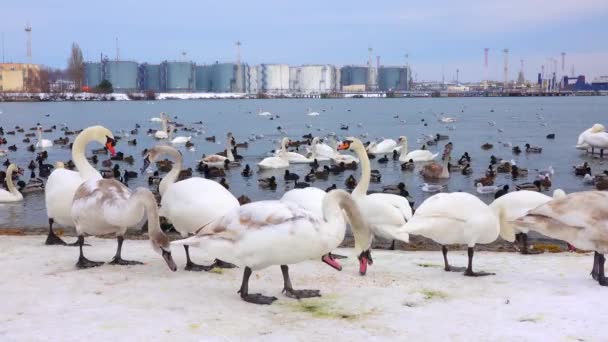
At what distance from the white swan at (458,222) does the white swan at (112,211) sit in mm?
2790

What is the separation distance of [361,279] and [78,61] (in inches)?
7859

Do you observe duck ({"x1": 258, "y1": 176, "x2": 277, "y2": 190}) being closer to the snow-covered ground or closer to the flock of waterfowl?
the flock of waterfowl

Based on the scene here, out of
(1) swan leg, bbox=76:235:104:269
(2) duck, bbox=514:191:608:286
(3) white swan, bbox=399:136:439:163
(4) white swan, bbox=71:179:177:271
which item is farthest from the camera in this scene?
(3) white swan, bbox=399:136:439:163

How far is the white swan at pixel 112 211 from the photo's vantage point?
7.35 m

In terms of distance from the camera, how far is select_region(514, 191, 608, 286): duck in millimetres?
6887

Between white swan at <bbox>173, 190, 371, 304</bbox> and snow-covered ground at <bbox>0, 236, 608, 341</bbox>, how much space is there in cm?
41

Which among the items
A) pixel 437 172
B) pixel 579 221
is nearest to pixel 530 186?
pixel 437 172

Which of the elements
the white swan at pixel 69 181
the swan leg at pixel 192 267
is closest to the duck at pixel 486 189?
the white swan at pixel 69 181

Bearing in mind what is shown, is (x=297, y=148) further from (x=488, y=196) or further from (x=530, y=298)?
(x=530, y=298)

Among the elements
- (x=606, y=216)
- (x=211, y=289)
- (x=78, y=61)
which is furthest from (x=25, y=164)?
(x=78, y=61)

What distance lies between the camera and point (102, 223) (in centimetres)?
799

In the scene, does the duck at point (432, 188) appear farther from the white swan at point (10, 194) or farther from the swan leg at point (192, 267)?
the swan leg at point (192, 267)

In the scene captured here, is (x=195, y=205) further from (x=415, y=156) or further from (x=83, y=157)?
(x=415, y=156)

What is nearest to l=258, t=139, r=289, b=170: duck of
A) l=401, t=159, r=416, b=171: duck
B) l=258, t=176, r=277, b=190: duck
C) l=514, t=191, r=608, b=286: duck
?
l=401, t=159, r=416, b=171: duck
